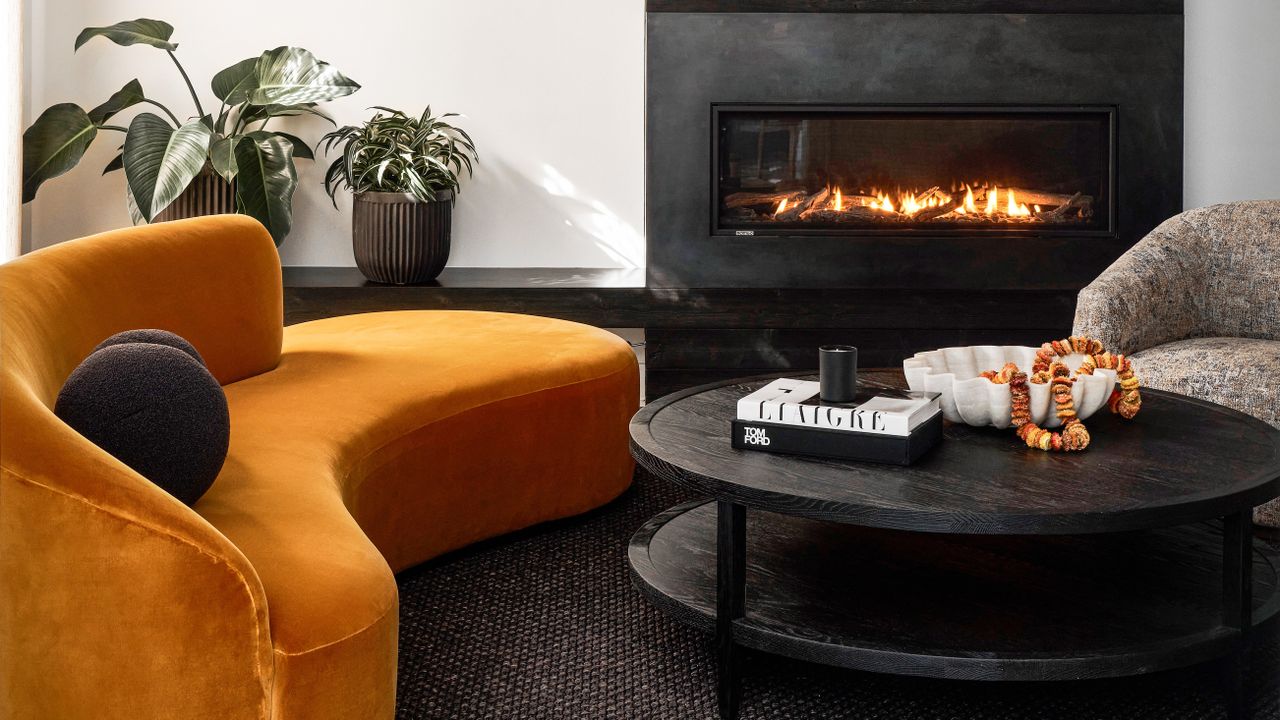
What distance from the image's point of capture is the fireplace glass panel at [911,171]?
4.06 metres

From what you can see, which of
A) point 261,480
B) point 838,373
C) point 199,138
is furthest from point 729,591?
point 199,138

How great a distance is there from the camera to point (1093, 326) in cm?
280

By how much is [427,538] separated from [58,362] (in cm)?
90

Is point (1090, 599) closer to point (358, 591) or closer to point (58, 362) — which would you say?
point (358, 591)

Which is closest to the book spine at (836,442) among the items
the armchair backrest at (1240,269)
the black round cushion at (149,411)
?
the black round cushion at (149,411)

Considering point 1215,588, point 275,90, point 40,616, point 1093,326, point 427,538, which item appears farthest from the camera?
point 275,90

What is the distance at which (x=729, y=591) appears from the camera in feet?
5.57

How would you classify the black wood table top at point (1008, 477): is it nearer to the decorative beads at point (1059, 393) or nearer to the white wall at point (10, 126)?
the decorative beads at point (1059, 393)

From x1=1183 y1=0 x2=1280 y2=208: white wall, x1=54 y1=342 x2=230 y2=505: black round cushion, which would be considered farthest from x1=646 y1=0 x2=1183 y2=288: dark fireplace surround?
x1=54 y1=342 x2=230 y2=505: black round cushion

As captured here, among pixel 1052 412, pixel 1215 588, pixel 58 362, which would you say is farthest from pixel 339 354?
pixel 1215 588

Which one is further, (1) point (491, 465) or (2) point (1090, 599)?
(1) point (491, 465)

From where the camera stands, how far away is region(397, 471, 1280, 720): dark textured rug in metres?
1.77

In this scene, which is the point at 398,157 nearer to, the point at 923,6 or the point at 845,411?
the point at 923,6

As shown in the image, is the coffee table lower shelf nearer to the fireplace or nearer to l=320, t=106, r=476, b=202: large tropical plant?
the fireplace
